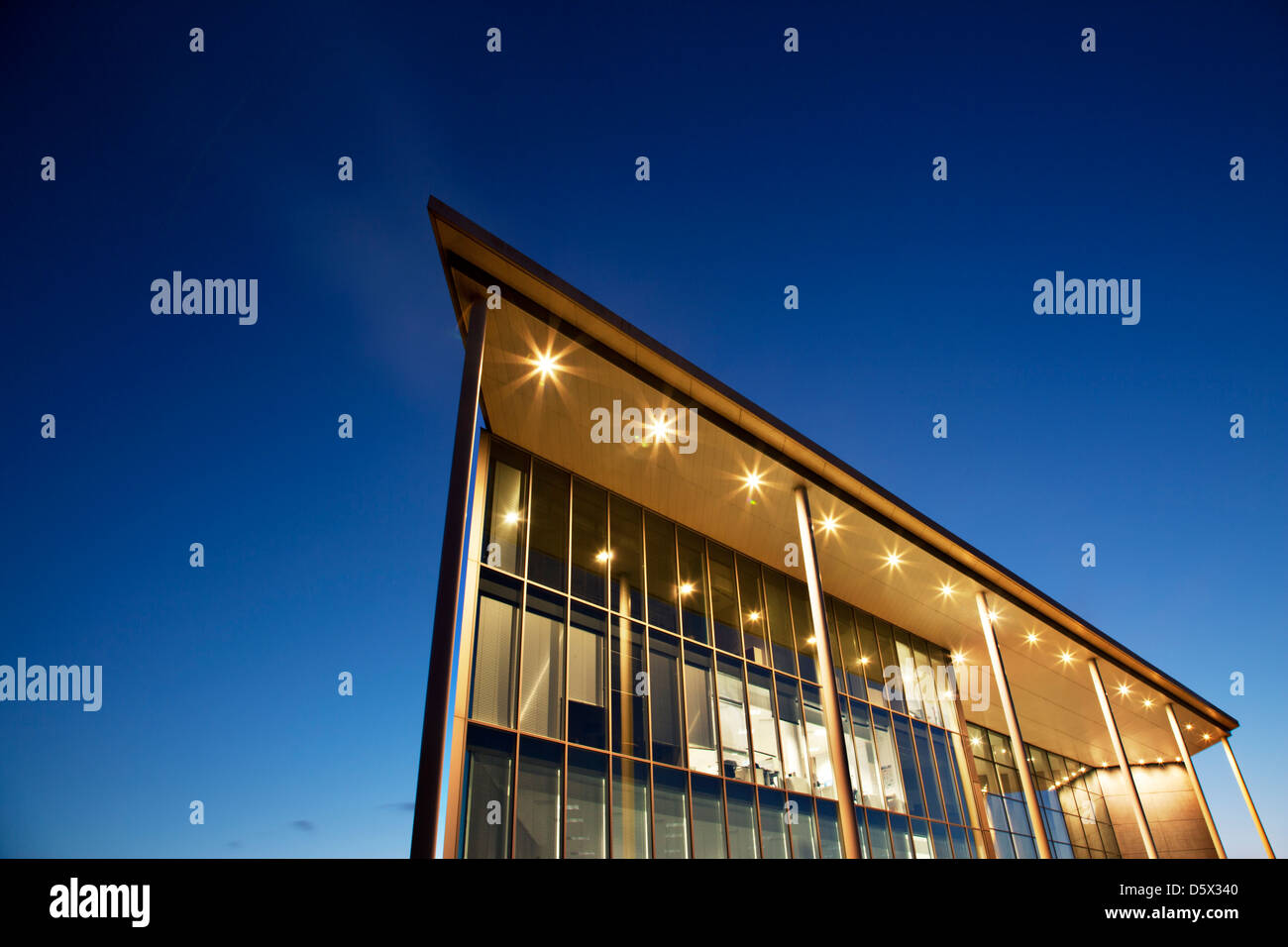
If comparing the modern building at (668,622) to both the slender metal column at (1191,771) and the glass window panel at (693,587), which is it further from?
the slender metal column at (1191,771)

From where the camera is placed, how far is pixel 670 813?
12461 millimetres

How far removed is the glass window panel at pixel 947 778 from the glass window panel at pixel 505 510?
1553 centimetres

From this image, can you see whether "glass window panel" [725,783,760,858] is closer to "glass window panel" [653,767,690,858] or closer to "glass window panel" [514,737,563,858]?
"glass window panel" [653,767,690,858]

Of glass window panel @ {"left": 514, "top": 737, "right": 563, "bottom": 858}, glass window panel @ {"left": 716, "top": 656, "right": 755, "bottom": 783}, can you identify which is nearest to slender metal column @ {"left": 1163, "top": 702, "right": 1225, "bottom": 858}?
glass window panel @ {"left": 716, "top": 656, "right": 755, "bottom": 783}

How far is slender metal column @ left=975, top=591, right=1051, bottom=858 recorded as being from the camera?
52.7 feet

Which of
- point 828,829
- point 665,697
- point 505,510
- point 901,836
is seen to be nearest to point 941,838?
point 901,836

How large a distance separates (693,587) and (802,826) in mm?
6019

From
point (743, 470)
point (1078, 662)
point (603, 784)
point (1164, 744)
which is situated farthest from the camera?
point (1164, 744)

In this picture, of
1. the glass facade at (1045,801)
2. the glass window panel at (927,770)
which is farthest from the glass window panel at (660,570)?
the glass facade at (1045,801)

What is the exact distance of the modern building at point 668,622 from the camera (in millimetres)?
10633

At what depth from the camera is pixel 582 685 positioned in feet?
41.6

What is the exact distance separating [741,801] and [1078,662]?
697 inches
